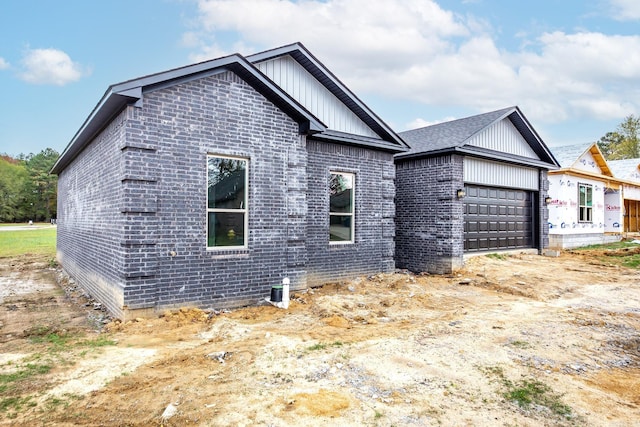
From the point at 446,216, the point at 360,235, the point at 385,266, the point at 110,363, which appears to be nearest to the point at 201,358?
the point at 110,363

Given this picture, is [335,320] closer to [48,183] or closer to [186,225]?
[186,225]

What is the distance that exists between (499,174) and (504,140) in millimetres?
1253

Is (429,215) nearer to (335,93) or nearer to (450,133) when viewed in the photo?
(450,133)

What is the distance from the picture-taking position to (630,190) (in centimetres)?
2606

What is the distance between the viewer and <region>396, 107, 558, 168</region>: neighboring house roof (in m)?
12.8

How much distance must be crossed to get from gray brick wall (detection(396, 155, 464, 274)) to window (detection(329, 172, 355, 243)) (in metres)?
3.36

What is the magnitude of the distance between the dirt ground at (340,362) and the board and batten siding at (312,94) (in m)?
4.69

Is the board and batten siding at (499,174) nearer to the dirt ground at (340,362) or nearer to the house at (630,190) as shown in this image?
the dirt ground at (340,362)

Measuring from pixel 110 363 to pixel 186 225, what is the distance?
294 cm

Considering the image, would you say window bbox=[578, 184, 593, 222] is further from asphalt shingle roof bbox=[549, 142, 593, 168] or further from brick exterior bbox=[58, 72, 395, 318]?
brick exterior bbox=[58, 72, 395, 318]

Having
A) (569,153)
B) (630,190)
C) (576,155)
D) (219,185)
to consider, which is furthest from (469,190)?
(630,190)

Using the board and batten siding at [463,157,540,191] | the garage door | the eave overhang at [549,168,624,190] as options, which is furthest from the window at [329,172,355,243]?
the eave overhang at [549,168,624,190]

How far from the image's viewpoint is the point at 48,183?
71.1 meters

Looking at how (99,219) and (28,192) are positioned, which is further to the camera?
(28,192)
